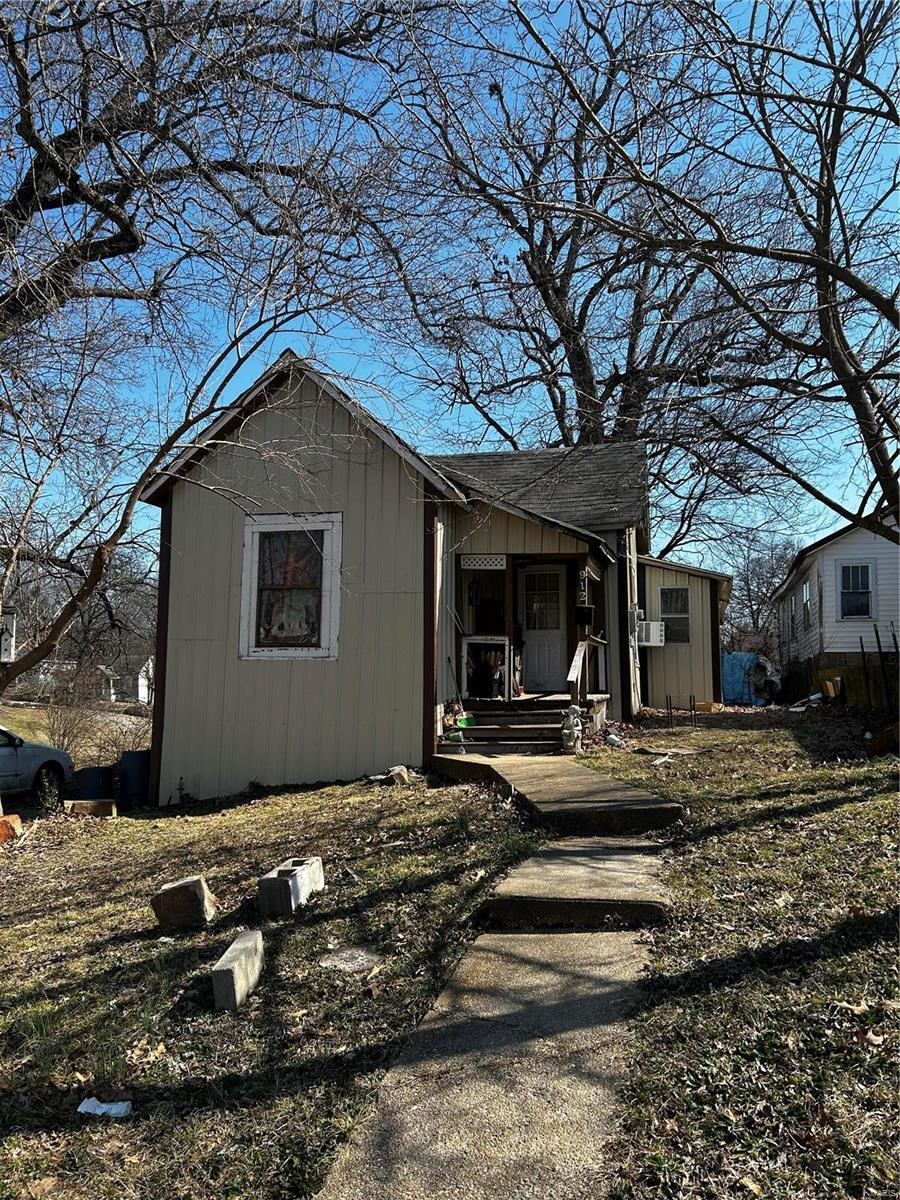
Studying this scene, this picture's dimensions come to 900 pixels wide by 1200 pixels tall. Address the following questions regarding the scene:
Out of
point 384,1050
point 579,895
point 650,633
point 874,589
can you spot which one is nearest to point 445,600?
point 579,895

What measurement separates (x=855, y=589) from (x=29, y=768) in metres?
18.6

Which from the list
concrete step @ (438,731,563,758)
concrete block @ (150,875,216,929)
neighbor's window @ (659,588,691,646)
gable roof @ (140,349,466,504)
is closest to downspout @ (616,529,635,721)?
concrete step @ (438,731,563,758)

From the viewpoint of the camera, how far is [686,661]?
65.8ft

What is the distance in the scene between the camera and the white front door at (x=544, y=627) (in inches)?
570

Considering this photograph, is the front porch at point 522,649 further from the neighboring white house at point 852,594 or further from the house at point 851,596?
the neighboring white house at point 852,594

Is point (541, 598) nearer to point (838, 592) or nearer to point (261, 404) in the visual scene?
point (261, 404)

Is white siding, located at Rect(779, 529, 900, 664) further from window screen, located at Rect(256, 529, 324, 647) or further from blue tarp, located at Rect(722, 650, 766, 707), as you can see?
window screen, located at Rect(256, 529, 324, 647)

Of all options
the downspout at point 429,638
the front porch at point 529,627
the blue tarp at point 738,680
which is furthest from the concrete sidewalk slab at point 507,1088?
the blue tarp at point 738,680

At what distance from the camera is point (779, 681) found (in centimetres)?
2617

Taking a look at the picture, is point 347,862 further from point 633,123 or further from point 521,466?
point 521,466

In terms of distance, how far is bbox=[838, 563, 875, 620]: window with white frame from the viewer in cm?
2150

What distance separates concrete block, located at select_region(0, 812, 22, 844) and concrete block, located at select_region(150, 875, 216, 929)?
462cm

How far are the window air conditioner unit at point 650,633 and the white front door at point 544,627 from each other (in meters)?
4.68

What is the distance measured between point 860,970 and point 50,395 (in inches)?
264
